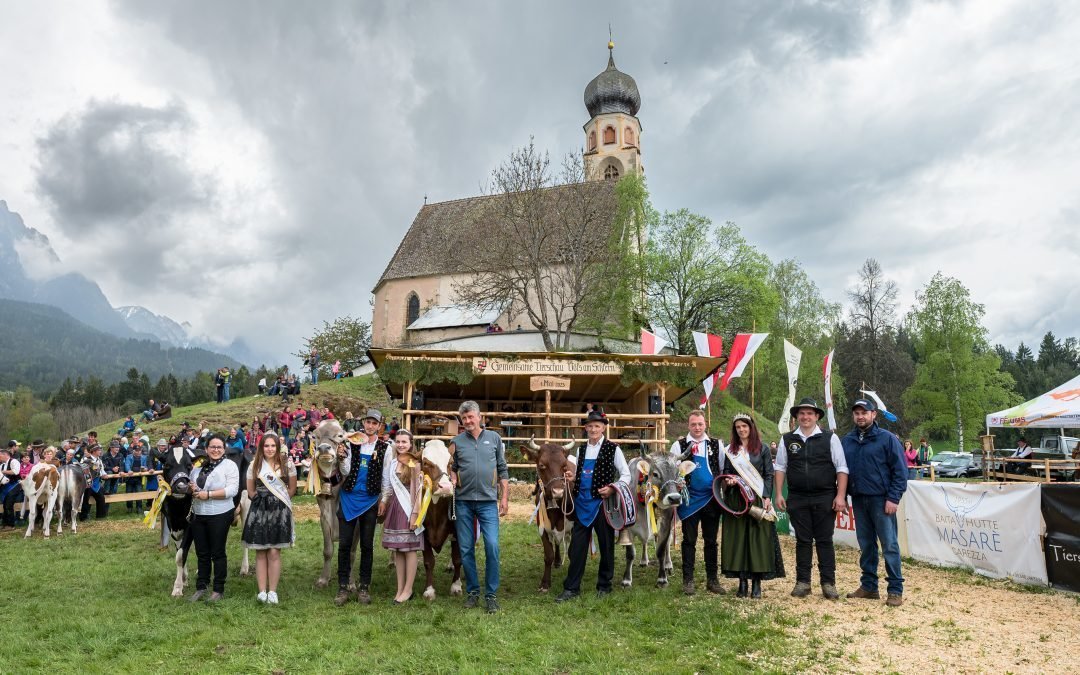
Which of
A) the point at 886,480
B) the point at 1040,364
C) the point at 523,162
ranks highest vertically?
the point at 523,162

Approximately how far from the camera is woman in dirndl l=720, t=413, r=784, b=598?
679 centimetres

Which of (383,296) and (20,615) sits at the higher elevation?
(383,296)

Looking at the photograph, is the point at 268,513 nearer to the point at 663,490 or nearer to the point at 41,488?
the point at 663,490

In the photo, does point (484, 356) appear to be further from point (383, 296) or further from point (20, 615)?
point (383, 296)

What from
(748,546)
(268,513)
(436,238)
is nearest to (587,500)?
(748,546)

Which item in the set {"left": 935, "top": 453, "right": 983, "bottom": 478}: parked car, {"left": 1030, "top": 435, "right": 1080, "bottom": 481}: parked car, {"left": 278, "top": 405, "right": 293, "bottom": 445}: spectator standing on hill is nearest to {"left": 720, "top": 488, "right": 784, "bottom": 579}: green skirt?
{"left": 1030, "top": 435, "right": 1080, "bottom": 481}: parked car

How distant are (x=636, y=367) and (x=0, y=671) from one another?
45.4 ft

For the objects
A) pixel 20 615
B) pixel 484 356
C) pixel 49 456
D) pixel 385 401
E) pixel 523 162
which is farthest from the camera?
pixel 385 401

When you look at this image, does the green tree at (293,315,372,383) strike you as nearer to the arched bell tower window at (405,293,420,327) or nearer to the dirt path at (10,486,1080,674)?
the arched bell tower window at (405,293,420,327)

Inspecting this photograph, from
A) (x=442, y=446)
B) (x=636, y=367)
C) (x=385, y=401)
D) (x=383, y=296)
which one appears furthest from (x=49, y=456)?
(x=383, y=296)

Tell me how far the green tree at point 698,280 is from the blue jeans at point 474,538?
1183 inches

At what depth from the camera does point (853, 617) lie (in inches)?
239

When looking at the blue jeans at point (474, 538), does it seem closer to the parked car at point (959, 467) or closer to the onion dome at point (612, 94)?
the parked car at point (959, 467)

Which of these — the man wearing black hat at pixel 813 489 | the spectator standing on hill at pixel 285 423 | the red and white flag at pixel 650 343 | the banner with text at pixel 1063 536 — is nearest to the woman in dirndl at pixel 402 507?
the man wearing black hat at pixel 813 489
